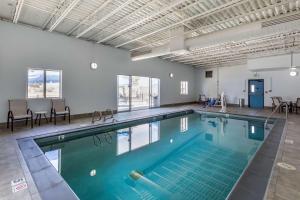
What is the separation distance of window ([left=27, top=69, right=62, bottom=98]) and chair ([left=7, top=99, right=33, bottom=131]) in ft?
1.49

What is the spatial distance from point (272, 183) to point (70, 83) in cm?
714

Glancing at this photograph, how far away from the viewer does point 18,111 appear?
18.8ft

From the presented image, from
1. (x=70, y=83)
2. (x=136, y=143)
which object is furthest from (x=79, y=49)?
(x=136, y=143)

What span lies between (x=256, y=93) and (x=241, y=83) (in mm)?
1210

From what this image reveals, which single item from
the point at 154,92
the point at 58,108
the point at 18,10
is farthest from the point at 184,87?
the point at 18,10

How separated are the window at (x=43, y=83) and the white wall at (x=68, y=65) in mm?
200

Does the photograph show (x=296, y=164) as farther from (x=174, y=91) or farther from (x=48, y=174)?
(x=174, y=91)

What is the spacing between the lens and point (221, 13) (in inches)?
198

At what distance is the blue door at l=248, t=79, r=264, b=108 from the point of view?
1181cm

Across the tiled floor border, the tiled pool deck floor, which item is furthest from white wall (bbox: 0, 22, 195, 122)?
the tiled floor border

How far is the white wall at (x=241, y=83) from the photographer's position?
1070cm

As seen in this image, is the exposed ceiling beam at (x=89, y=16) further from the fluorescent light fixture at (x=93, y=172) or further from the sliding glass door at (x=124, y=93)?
the fluorescent light fixture at (x=93, y=172)

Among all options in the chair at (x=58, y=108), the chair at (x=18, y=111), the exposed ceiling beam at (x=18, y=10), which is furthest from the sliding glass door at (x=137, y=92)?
the exposed ceiling beam at (x=18, y=10)

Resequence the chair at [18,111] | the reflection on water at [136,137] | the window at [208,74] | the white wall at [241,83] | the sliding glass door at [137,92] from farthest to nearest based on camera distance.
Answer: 1. the window at [208,74]
2. the white wall at [241,83]
3. the sliding glass door at [137,92]
4. the chair at [18,111]
5. the reflection on water at [136,137]
